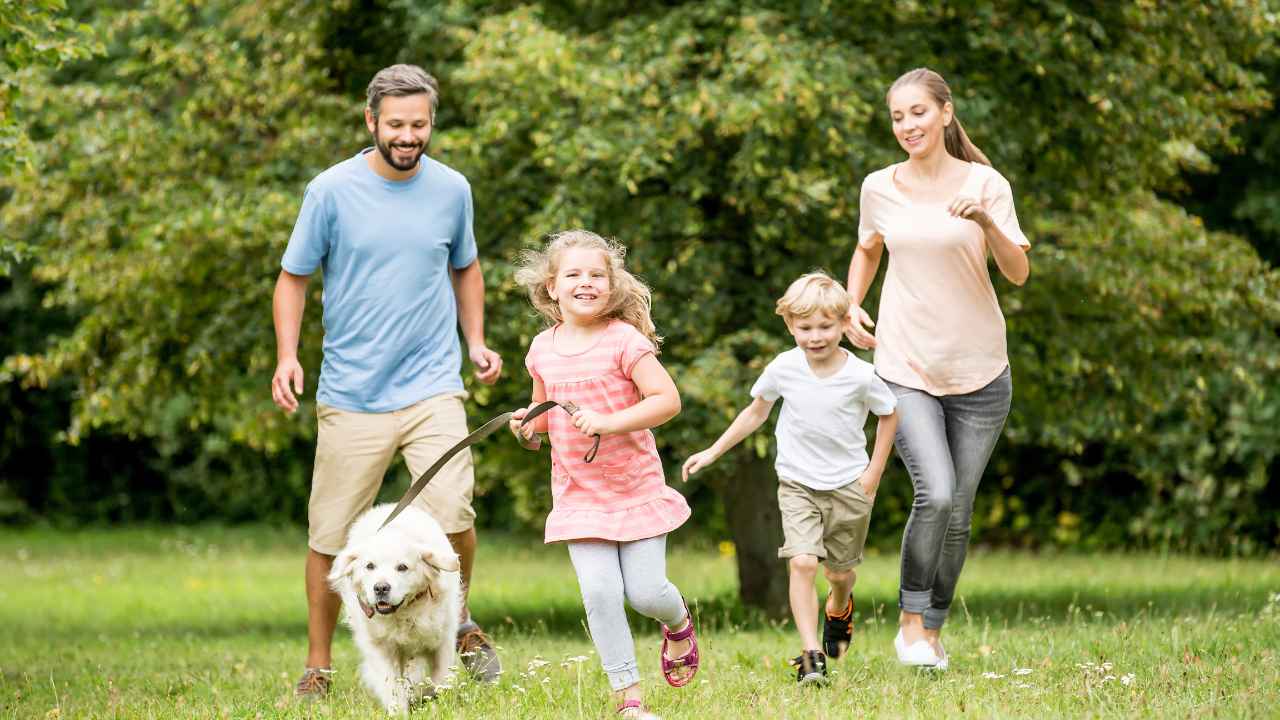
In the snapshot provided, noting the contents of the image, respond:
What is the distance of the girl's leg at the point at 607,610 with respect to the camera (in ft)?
16.0

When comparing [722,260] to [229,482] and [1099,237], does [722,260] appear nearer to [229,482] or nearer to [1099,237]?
[1099,237]

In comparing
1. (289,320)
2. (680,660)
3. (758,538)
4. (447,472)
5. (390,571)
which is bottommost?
(758,538)

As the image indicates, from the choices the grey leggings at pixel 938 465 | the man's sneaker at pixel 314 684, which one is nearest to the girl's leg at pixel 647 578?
the grey leggings at pixel 938 465

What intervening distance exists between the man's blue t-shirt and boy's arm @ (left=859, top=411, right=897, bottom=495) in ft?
5.46

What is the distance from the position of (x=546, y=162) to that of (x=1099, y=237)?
12.0ft

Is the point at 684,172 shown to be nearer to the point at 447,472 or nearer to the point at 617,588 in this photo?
the point at 447,472

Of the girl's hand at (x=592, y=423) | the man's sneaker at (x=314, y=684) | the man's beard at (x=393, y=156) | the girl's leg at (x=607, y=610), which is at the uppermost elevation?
the man's beard at (x=393, y=156)

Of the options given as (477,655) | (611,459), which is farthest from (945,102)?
(477,655)

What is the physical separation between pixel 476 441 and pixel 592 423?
753 millimetres

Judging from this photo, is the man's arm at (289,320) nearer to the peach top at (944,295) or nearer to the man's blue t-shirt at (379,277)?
the man's blue t-shirt at (379,277)

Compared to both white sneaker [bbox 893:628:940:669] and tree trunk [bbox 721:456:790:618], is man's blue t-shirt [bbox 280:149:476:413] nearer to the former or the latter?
white sneaker [bbox 893:628:940:669]

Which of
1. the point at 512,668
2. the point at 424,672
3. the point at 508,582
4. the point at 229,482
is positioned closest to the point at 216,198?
the point at 512,668

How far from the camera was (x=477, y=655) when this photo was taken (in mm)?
5934

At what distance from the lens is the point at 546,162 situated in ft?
28.5
